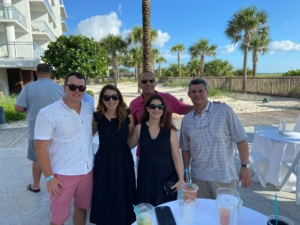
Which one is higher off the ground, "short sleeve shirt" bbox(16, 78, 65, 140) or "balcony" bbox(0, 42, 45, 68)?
"balcony" bbox(0, 42, 45, 68)

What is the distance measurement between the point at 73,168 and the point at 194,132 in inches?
46.6

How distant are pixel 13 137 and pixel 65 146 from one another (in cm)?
610

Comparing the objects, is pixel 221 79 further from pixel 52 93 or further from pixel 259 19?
pixel 52 93

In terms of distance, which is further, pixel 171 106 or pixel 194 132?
pixel 171 106

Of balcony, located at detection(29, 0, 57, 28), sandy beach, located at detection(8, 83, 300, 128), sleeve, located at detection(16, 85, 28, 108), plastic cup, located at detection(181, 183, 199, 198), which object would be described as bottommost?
sandy beach, located at detection(8, 83, 300, 128)

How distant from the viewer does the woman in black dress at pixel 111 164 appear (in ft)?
6.58

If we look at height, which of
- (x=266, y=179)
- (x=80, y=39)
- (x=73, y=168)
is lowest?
(x=266, y=179)

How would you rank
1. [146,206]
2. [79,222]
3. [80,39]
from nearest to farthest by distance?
[146,206], [79,222], [80,39]

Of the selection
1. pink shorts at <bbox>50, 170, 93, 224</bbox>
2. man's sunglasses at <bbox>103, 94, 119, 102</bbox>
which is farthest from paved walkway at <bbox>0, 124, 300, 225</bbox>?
man's sunglasses at <bbox>103, 94, 119, 102</bbox>

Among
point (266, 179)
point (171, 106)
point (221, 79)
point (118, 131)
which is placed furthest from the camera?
point (221, 79)

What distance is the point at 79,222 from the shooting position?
223cm

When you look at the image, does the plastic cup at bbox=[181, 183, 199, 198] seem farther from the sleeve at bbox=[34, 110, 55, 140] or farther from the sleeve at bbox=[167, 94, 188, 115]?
the sleeve at bbox=[167, 94, 188, 115]

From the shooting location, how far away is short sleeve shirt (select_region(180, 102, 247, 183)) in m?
1.97

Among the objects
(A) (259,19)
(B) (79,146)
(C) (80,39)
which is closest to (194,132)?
(B) (79,146)
